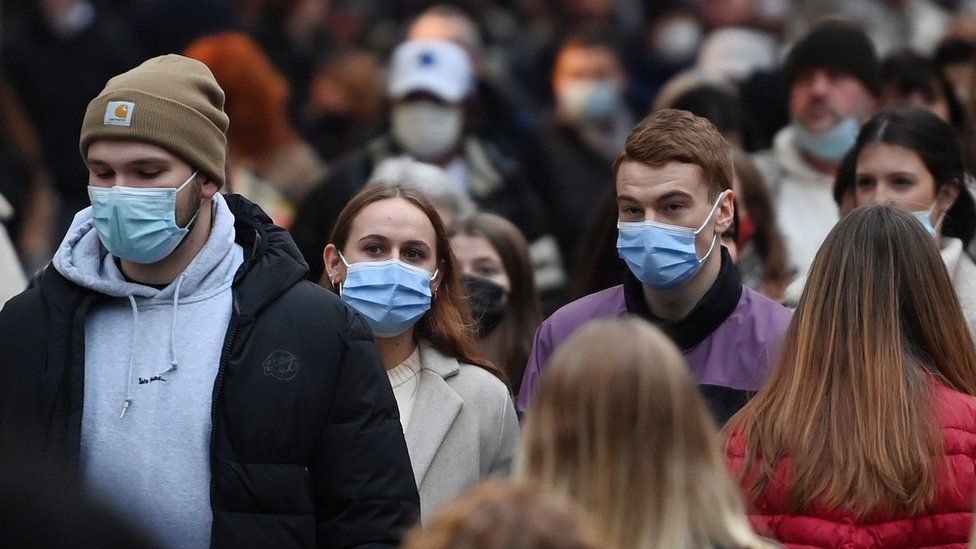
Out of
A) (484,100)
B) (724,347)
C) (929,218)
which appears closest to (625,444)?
(724,347)

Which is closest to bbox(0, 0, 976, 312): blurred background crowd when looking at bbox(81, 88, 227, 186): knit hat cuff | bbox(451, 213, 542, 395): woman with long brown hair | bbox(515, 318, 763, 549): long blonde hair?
bbox(451, 213, 542, 395): woman with long brown hair

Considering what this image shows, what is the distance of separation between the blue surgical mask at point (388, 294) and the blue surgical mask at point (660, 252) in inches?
26.0

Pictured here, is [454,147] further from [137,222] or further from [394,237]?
[137,222]

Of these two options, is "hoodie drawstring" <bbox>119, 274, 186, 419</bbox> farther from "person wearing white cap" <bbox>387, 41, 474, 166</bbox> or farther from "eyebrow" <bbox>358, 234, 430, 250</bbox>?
"person wearing white cap" <bbox>387, 41, 474, 166</bbox>

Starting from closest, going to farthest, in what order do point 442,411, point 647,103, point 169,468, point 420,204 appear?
point 169,468 < point 442,411 < point 420,204 < point 647,103

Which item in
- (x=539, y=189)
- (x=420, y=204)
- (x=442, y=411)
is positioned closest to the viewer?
(x=442, y=411)

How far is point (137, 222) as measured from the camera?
175 inches

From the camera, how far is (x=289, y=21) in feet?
42.1

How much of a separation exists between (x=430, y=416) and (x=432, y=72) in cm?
440

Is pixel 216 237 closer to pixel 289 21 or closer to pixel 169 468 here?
pixel 169 468

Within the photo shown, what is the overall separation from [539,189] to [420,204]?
439cm

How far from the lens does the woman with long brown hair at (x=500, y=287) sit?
6.53m

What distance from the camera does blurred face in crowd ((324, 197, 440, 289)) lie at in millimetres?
5438

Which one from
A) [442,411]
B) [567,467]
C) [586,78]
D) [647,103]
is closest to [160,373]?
[442,411]
